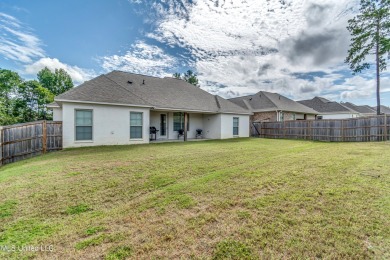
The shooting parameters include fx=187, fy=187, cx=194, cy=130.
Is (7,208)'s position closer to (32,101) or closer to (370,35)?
(370,35)

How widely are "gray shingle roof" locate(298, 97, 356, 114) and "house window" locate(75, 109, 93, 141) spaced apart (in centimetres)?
3262

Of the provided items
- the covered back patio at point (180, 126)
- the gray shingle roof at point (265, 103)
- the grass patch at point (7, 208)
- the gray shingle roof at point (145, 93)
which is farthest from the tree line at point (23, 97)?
the grass patch at point (7, 208)

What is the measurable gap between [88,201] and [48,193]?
1.12 m

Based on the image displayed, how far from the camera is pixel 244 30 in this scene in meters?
13.9

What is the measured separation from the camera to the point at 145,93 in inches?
575

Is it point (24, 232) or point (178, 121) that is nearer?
point (24, 232)

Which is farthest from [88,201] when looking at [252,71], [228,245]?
[252,71]

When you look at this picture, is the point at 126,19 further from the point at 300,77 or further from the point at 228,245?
the point at 300,77

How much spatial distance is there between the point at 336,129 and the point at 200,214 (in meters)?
16.3

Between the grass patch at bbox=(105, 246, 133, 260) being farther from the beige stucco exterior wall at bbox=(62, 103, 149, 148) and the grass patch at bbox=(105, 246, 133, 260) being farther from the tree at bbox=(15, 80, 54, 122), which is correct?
the tree at bbox=(15, 80, 54, 122)

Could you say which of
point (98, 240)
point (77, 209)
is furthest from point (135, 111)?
point (98, 240)

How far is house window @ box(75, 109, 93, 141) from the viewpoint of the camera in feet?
35.1

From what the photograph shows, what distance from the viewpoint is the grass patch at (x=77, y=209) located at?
→ 323cm

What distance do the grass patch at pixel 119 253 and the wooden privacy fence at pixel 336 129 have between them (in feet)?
56.6
